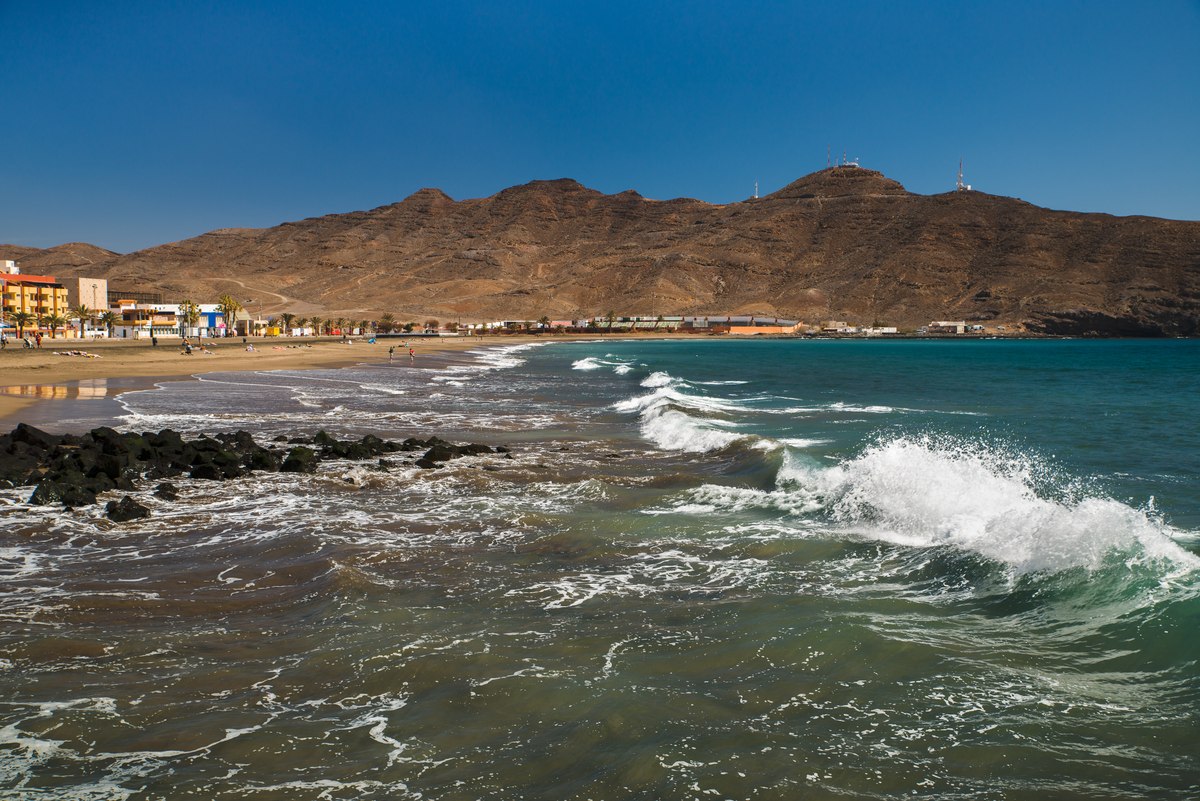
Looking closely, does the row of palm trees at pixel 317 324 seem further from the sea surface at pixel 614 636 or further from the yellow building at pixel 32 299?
the sea surface at pixel 614 636

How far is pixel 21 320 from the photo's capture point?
8106cm

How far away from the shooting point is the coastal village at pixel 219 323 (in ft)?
302

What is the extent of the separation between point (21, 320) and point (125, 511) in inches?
3275

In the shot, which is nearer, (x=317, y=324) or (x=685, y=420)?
(x=685, y=420)

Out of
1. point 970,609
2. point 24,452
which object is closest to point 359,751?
point 970,609

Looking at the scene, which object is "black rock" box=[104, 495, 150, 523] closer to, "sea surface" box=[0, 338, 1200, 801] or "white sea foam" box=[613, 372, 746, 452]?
"sea surface" box=[0, 338, 1200, 801]

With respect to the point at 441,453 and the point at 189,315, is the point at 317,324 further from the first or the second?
the point at 441,453

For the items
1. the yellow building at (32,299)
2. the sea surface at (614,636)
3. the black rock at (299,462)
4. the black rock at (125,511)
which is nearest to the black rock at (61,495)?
the sea surface at (614,636)

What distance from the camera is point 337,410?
29406 millimetres

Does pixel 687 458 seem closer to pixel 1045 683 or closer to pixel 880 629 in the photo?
pixel 880 629

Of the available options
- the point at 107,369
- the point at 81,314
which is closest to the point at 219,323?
the point at 81,314

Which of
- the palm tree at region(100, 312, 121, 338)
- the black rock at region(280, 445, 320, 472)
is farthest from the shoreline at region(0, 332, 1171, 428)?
the palm tree at region(100, 312, 121, 338)

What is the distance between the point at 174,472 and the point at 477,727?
12810 mm

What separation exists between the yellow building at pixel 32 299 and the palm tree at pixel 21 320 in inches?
15.1
